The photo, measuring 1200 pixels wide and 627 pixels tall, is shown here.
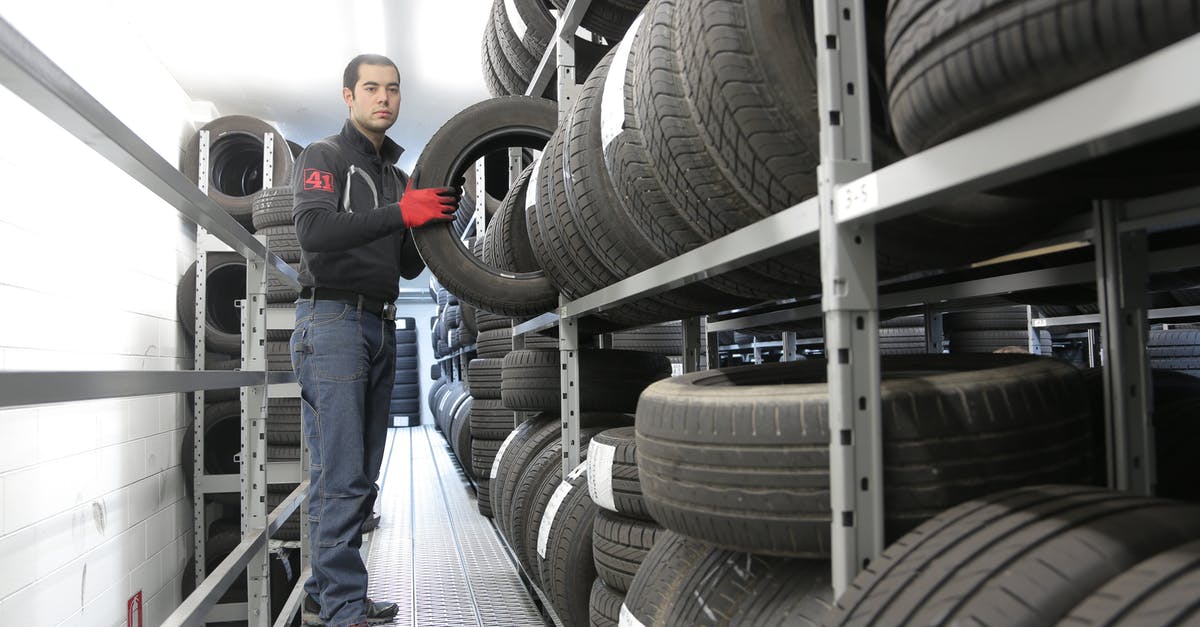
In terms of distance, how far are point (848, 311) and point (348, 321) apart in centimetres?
181

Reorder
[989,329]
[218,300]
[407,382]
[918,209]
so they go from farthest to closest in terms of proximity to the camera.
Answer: [407,382], [218,300], [989,329], [918,209]

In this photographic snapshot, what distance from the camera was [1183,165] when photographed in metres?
0.93

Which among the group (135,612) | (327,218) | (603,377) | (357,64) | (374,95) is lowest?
(135,612)

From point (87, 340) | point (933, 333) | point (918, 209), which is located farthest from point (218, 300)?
point (918, 209)

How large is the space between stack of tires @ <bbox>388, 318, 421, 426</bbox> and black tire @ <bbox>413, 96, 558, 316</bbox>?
11.4 m

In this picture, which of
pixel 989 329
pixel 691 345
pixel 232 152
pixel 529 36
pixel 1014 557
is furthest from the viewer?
pixel 232 152

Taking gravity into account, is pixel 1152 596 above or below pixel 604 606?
above

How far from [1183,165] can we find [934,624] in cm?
65

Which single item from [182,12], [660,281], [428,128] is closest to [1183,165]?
[660,281]

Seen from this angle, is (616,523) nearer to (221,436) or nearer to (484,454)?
(484,454)

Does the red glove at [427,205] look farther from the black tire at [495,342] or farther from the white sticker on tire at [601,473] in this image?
the black tire at [495,342]

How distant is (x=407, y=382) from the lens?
556 inches

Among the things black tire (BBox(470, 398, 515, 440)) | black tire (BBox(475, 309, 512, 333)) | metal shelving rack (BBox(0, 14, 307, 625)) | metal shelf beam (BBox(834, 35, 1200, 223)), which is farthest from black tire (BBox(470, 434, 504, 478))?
metal shelf beam (BBox(834, 35, 1200, 223))

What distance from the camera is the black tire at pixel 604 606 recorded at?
1.71 m
